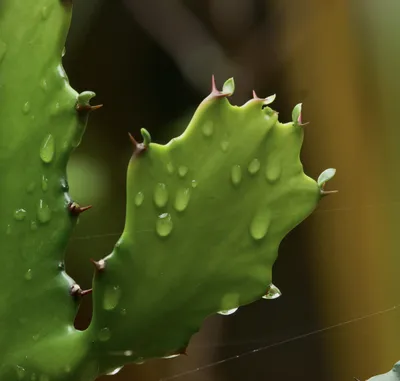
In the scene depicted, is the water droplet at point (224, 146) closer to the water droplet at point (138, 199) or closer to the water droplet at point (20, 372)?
the water droplet at point (138, 199)

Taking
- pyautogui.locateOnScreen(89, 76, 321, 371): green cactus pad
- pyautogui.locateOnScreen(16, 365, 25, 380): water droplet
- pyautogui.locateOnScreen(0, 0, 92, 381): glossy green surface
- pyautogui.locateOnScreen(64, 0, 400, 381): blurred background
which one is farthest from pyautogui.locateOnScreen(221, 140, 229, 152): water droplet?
pyautogui.locateOnScreen(64, 0, 400, 381): blurred background

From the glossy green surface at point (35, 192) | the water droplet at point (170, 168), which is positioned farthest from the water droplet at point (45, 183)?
the water droplet at point (170, 168)

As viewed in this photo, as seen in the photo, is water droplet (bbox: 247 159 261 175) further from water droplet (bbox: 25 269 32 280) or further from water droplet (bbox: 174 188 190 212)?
water droplet (bbox: 25 269 32 280)

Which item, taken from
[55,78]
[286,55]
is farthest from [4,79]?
[286,55]

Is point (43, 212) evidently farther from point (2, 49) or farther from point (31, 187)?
point (2, 49)

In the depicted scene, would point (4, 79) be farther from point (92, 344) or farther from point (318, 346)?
point (318, 346)
